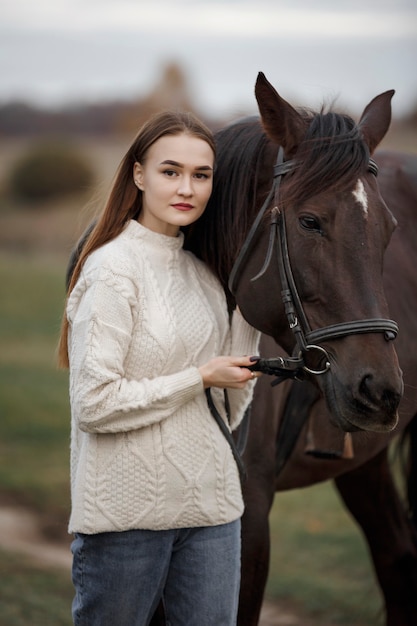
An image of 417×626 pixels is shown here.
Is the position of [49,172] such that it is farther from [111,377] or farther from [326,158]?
[111,377]

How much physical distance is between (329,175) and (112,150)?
48.2ft

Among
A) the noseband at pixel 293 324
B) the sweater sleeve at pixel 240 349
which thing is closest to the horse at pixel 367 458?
the noseband at pixel 293 324

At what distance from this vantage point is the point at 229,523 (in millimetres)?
2312

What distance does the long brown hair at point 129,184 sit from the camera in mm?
2322

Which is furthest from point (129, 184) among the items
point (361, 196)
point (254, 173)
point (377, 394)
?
point (377, 394)

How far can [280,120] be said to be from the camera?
2.38m

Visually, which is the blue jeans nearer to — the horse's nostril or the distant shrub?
the horse's nostril

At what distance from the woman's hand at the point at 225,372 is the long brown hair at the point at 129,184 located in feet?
1.41

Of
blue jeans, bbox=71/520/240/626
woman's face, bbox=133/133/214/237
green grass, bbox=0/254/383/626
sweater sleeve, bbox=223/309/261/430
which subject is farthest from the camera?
green grass, bbox=0/254/383/626

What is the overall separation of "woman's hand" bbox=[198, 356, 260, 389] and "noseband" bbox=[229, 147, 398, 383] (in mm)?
46

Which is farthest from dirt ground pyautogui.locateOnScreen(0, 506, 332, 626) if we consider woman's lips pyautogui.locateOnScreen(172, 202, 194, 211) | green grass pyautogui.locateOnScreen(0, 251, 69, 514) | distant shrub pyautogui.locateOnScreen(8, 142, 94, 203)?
distant shrub pyautogui.locateOnScreen(8, 142, 94, 203)

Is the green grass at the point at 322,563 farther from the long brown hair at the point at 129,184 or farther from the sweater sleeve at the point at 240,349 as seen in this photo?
the long brown hair at the point at 129,184

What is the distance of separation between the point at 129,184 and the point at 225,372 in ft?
1.95

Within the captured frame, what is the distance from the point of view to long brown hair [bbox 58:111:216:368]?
2322 mm
